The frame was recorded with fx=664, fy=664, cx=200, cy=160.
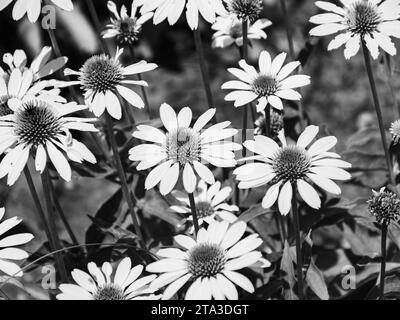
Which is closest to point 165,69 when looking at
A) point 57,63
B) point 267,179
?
point 57,63

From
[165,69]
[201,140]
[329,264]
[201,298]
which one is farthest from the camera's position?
[165,69]

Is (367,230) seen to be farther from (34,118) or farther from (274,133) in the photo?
(34,118)

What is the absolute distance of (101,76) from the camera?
1317mm

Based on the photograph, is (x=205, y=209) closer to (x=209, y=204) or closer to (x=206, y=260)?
(x=209, y=204)

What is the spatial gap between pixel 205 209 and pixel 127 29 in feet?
1.48

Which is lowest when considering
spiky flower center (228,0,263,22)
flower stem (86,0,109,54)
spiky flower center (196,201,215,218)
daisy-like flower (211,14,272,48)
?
spiky flower center (196,201,215,218)

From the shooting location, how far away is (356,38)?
133cm

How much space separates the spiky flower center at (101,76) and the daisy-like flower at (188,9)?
128 millimetres

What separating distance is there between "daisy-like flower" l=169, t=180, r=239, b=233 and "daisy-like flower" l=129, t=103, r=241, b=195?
7.0 inches

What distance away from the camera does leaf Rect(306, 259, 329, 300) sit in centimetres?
124

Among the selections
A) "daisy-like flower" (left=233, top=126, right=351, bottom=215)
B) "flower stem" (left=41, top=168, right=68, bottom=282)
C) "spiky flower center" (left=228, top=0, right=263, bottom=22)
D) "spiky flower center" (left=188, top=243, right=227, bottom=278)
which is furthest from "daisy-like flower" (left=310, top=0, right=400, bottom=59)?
"flower stem" (left=41, top=168, right=68, bottom=282)

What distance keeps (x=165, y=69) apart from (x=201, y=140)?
225cm

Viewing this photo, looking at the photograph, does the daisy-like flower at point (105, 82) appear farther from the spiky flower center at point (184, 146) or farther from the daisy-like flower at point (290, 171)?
the daisy-like flower at point (290, 171)

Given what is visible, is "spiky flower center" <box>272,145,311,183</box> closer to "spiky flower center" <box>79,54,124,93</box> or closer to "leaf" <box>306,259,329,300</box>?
"leaf" <box>306,259,329,300</box>
